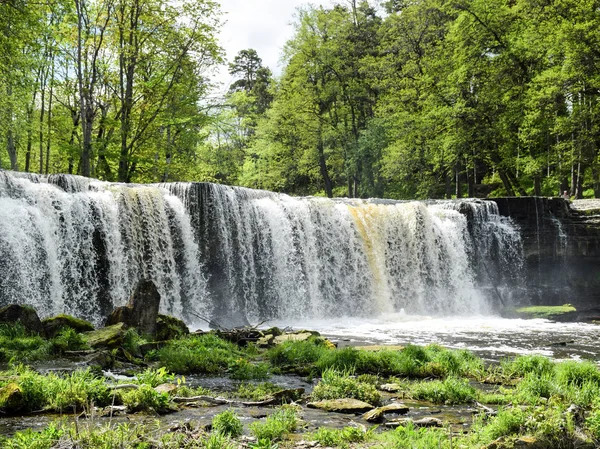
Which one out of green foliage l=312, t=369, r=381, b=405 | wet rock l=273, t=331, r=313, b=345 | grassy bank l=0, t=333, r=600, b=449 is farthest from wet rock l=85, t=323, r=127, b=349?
green foliage l=312, t=369, r=381, b=405

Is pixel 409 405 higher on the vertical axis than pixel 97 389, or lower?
lower

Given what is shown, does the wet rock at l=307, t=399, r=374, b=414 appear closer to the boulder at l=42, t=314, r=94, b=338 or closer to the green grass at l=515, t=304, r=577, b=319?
the boulder at l=42, t=314, r=94, b=338

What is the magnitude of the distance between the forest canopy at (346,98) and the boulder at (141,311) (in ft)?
24.7

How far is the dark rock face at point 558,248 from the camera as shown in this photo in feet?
81.2

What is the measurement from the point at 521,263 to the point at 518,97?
1142cm

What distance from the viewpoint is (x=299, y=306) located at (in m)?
21.0

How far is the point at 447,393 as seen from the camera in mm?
7891

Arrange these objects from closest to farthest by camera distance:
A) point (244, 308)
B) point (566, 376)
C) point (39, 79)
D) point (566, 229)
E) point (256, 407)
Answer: point (256, 407), point (566, 376), point (244, 308), point (566, 229), point (39, 79)

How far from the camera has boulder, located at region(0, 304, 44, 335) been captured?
34.1 ft

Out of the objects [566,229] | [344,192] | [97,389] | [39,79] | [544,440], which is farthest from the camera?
[344,192]

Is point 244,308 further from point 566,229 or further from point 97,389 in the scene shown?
point 566,229

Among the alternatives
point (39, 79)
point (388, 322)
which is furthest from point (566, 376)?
point (39, 79)

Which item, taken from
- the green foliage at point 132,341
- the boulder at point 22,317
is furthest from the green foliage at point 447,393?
the boulder at point 22,317

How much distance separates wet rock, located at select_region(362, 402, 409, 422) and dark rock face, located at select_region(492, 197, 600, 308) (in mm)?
20127
